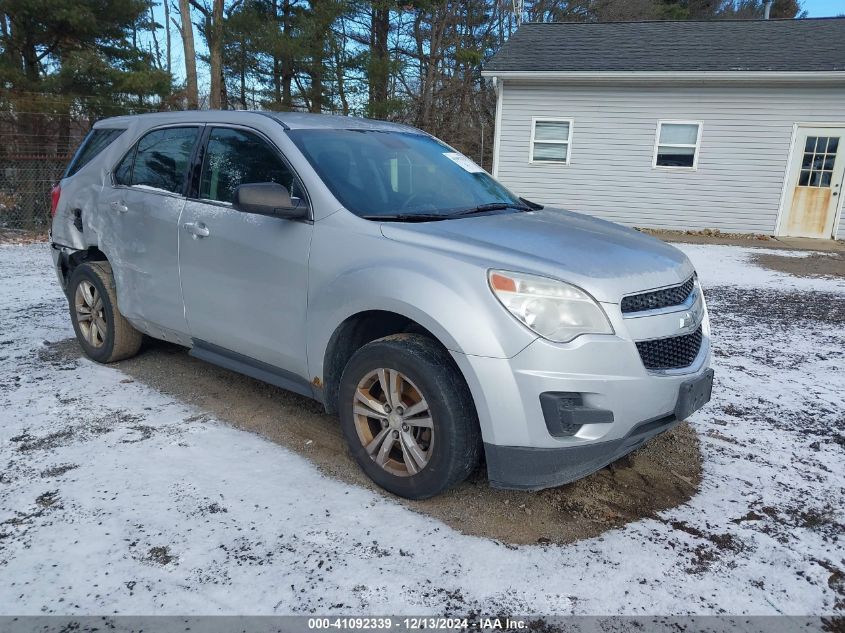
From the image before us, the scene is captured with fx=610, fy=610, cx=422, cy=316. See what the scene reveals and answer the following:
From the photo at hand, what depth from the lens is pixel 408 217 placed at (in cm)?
312

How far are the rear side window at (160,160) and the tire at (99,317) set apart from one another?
0.72 meters

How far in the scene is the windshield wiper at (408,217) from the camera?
3.06 m

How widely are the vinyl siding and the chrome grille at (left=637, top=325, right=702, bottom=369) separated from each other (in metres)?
12.7

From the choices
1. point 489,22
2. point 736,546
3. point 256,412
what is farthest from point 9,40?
point 489,22

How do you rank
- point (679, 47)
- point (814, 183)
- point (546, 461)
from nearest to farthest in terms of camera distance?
1. point (546, 461)
2. point (814, 183)
3. point (679, 47)

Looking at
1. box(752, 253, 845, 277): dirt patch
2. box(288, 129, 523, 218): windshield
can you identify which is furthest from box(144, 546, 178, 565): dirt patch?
box(752, 253, 845, 277): dirt patch

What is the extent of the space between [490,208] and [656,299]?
1.20m

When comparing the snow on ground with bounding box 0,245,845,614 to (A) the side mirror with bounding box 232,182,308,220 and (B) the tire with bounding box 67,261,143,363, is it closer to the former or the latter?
(B) the tire with bounding box 67,261,143,363

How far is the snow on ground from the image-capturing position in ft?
7.41

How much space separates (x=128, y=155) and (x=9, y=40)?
1080 cm

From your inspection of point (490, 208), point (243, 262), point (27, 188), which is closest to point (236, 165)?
point (243, 262)

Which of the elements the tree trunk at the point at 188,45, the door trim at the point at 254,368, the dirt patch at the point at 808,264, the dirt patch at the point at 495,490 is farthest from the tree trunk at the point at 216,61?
the door trim at the point at 254,368

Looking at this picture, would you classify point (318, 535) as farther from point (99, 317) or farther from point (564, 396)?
point (99, 317)

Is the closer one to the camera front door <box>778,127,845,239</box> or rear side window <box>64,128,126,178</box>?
rear side window <box>64,128,126,178</box>
